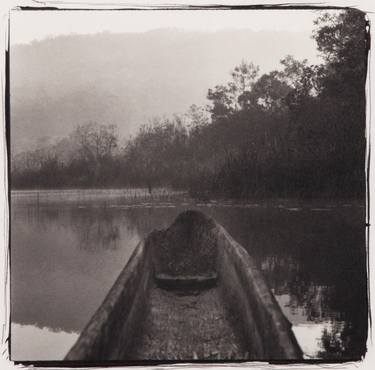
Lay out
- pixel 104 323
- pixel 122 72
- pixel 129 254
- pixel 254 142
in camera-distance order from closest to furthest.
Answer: pixel 104 323 < pixel 122 72 < pixel 254 142 < pixel 129 254

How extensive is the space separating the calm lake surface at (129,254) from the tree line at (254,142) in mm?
198

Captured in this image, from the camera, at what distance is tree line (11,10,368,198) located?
3.96 metres

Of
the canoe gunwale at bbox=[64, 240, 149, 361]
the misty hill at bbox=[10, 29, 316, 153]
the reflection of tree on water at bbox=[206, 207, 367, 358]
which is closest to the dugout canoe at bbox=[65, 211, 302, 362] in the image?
the canoe gunwale at bbox=[64, 240, 149, 361]

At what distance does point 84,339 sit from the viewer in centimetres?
241

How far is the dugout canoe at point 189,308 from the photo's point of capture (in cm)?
270

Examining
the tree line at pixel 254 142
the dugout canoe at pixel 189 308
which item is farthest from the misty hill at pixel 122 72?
the dugout canoe at pixel 189 308

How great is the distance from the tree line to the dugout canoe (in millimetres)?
721

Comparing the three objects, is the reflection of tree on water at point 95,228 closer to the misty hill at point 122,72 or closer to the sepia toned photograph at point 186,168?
the sepia toned photograph at point 186,168

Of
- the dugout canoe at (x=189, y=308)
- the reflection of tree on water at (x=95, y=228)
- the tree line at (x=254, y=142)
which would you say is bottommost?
the dugout canoe at (x=189, y=308)

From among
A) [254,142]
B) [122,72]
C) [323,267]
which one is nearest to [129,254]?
[254,142]

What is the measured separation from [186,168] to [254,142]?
29.0 inches

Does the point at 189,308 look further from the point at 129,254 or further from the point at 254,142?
the point at 254,142

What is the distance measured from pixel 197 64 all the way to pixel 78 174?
1625 mm

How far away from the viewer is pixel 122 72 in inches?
159
